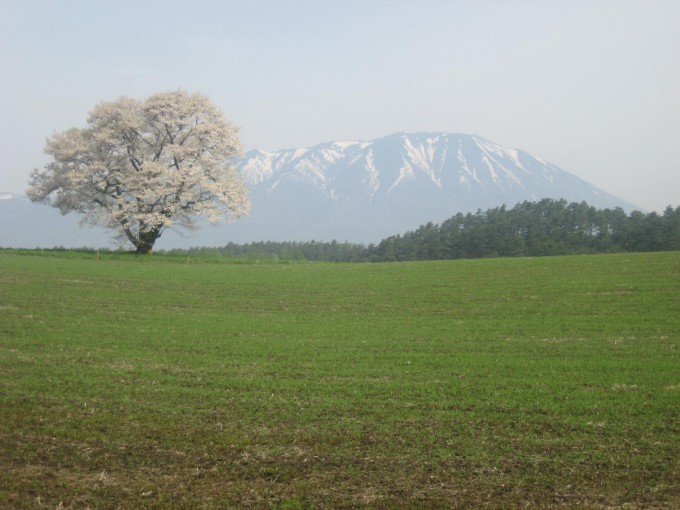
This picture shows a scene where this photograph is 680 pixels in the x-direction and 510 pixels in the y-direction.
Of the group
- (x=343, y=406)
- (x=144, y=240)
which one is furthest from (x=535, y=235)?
(x=343, y=406)

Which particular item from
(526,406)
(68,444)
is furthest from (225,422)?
(526,406)

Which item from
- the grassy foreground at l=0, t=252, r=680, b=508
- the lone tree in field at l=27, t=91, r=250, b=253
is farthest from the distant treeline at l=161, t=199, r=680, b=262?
the grassy foreground at l=0, t=252, r=680, b=508

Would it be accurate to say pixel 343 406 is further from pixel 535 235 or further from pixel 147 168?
pixel 535 235

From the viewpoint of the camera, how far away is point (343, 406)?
40.5 feet

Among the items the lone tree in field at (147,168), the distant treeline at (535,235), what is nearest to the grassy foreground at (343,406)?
the lone tree in field at (147,168)

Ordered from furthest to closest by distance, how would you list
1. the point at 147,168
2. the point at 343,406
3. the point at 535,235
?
the point at 535,235
the point at 147,168
the point at 343,406

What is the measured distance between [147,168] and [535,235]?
59.8 meters

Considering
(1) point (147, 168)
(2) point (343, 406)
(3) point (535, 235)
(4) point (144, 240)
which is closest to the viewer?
(2) point (343, 406)

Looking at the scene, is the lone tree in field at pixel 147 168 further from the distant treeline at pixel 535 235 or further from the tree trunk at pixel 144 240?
the distant treeline at pixel 535 235

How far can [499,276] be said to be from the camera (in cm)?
3950

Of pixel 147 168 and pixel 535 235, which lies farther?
pixel 535 235

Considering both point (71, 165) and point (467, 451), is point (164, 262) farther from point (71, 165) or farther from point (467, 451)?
point (467, 451)

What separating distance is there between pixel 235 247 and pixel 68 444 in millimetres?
115227

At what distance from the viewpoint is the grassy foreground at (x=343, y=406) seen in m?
8.50
